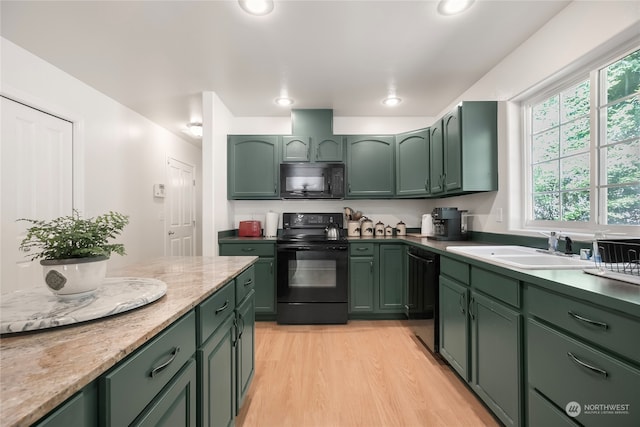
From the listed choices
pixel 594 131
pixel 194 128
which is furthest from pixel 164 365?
pixel 194 128

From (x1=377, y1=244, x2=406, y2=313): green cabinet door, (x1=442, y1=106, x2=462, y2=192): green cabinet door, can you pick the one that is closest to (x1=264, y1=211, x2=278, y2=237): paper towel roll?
(x1=377, y1=244, x2=406, y2=313): green cabinet door

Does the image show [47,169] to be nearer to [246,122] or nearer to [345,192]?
[246,122]

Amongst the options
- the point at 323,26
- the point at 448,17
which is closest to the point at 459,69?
the point at 448,17

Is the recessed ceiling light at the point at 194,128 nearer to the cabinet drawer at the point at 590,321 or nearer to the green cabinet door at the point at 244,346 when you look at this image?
the green cabinet door at the point at 244,346

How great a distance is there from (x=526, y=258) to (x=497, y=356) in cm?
67

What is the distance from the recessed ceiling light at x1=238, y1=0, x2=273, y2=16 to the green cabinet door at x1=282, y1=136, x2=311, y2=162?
1.69m

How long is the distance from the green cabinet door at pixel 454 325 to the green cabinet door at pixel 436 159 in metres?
1.14

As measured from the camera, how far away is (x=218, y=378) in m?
1.22

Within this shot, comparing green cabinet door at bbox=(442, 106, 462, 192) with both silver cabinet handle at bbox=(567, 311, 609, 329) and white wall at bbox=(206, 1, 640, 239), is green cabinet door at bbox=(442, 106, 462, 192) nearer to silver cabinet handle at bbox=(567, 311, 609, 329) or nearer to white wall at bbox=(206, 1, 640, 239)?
white wall at bbox=(206, 1, 640, 239)

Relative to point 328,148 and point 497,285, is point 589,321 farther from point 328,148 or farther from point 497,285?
point 328,148

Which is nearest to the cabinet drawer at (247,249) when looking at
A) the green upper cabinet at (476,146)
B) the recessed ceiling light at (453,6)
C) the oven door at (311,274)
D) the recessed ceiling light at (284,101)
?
the oven door at (311,274)

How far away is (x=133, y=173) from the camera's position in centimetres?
360

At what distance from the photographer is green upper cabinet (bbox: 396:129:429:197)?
3.23 meters

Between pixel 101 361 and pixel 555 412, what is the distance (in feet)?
5.24
